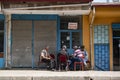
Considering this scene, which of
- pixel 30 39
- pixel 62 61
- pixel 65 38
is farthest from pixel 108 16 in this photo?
pixel 30 39

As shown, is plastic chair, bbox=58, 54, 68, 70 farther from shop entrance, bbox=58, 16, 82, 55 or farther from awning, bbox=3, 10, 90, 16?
awning, bbox=3, 10, 90, 16

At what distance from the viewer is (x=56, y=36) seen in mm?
21859

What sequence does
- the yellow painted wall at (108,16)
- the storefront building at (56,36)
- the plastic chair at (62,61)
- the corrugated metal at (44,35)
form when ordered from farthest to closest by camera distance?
the corrugated metal at (44,35) < the storefront building at (56,36) < the yellow painted wall at (108,16) < the plastic chair at (62,61)

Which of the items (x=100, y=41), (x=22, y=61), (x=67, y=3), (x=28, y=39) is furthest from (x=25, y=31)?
(x=100, y=41)

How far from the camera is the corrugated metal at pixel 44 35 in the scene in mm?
21859

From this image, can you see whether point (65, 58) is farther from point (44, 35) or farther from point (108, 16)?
point (108, 16)

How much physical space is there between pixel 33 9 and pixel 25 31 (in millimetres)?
1923

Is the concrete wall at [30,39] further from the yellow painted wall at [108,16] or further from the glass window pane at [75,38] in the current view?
the yellow painted wall at [108,16]

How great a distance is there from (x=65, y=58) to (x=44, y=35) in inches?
93.2

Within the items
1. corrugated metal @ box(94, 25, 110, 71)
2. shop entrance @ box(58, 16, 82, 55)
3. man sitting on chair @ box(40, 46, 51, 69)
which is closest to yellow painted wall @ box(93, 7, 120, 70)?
corrugated metal @ box(94, 25, 110, 71)

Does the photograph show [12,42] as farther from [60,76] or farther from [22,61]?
[60,76]

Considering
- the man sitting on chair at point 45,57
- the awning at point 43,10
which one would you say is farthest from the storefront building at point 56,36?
the man sitting on chair at point 45,57

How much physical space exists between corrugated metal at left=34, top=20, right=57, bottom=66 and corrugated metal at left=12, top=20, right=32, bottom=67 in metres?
0.37

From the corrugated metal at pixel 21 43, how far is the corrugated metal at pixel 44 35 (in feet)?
1.20
